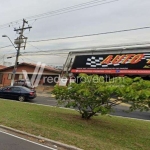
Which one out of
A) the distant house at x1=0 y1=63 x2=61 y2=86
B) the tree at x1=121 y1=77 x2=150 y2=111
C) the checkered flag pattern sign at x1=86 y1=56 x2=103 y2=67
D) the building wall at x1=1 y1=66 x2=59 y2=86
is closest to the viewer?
the tree at x1=121 y1=77 x2=150 y2=111

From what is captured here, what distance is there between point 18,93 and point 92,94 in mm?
12746

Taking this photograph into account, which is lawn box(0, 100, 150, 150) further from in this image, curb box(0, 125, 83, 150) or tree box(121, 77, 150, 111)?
tree box(121, 77, 150, 111)

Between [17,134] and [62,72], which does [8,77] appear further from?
[17,134]

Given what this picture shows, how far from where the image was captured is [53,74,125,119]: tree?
8.61 metres

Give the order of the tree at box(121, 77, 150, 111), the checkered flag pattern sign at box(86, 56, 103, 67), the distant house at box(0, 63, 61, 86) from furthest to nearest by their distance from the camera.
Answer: the distant house at box(0, 63, 61, 86), the checkered flag pattern sign at box(86, 56, 103, 67), the tree at box(121, 77, 150, 111)

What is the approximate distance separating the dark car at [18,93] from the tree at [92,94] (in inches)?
396

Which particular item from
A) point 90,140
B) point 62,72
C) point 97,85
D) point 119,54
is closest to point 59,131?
point 90,140

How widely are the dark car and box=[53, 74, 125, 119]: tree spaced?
10.1m

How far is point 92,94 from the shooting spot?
9.23m

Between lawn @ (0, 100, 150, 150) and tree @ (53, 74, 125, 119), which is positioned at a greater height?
tree @ (53, 74, 125, 119)

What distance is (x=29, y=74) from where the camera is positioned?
118 ft

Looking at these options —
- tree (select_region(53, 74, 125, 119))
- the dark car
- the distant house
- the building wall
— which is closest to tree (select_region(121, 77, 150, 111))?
tree (select_region(53, 74, 125, 119))

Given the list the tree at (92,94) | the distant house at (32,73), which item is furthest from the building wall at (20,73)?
Answer: the tree at (92,94)

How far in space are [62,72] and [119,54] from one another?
31.2 ft
